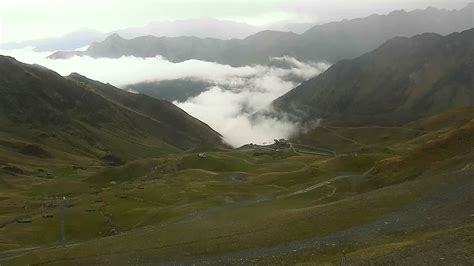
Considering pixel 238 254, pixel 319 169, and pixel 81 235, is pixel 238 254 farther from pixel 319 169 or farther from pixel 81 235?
pixel 319 169

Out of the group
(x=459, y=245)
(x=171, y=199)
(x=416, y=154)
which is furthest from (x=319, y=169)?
(x=459, y=245)

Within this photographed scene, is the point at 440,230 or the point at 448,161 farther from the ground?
the point at 448,161

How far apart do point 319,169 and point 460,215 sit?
90.2 meters

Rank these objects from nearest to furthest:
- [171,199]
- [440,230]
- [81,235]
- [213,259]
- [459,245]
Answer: [459,245]
[440,230]
[213,259]
[81,235]
[171,199]

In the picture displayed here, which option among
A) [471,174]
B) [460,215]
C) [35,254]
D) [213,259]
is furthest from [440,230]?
[35,254]

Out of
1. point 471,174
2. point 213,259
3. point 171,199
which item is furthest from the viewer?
point 171,199

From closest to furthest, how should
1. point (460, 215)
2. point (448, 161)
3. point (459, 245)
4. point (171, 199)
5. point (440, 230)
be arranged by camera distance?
1. point (459, 245)
2. point (440, 230)
3. point (460, 215)
4. point (448, 161)
5. point (171, 199)

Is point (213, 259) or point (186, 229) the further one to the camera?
point (186, 229)

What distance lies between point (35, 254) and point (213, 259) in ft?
107

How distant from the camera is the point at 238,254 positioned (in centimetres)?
Answer: 5575

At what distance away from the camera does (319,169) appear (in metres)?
140

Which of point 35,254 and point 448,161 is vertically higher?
point 448,161

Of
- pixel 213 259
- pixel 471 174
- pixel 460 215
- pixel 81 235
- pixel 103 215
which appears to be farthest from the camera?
pixel 103 215

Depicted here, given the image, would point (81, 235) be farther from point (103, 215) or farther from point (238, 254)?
point (238, 254)
